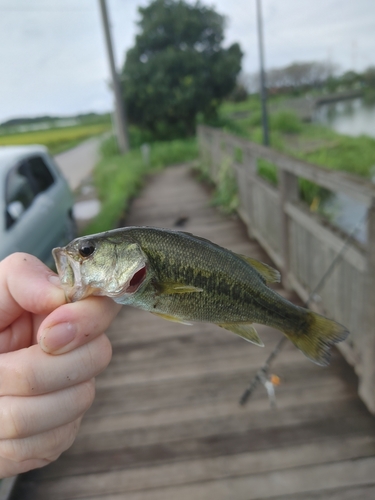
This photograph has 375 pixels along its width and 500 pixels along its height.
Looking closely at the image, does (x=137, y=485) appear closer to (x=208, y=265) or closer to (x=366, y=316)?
(x=366, y=316)

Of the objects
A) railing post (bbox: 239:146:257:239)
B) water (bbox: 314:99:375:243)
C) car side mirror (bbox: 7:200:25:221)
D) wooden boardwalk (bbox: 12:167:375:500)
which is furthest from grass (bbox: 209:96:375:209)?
wooden boardwalk (bbox: 12:167:375:500)

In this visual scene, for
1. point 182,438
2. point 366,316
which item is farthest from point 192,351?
point 366,316

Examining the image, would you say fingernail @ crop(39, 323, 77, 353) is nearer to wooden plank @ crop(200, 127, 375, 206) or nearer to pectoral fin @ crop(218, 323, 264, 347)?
pectoral fin @ crop(218, 323, 264, 347)

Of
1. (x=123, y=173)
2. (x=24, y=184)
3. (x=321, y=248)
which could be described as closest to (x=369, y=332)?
(x=321, y=248)

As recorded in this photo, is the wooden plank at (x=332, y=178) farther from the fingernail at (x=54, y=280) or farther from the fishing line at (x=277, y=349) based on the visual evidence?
the fingernail at (x=54, y=280)

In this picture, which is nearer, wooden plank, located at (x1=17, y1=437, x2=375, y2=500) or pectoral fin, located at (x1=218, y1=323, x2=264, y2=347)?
pectoral fin, located at (x1=218, y1=323, x2=264, y2=347)

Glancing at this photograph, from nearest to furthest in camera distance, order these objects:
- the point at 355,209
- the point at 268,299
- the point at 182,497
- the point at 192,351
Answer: the point at 268,299, the point at 182,497, the point at 192,351, the point at 355,209
